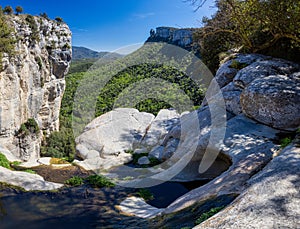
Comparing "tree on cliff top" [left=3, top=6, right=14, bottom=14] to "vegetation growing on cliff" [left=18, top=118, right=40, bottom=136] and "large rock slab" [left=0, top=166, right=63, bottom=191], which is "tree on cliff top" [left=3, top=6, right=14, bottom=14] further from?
"large rock slab" [left=0, top=166, right=63, bottom=191]

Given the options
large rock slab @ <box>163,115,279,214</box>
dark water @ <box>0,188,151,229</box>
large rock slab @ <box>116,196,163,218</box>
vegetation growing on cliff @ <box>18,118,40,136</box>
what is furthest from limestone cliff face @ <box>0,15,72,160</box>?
large rock slab @ <box>163,115,279,214</box>

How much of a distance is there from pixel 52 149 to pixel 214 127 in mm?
31009

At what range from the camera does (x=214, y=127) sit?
8.30 metres

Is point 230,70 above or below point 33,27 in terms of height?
below

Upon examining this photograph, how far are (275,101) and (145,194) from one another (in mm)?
4939

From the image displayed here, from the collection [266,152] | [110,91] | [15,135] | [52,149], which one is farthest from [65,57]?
[266,152]

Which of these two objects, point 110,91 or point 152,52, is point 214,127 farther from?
point 152,52

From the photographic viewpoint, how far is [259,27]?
1178 centimetres

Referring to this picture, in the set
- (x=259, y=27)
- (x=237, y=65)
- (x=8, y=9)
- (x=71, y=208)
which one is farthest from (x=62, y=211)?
(x=8, y=9)

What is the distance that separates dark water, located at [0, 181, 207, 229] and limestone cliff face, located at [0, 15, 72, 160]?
19200mm

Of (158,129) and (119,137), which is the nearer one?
(158,129)

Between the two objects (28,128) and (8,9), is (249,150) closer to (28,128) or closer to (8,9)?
(28,128)

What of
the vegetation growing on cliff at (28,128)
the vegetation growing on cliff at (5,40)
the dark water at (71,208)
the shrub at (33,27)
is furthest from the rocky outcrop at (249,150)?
the shrub at (33,27)

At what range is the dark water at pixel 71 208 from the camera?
208 inches
